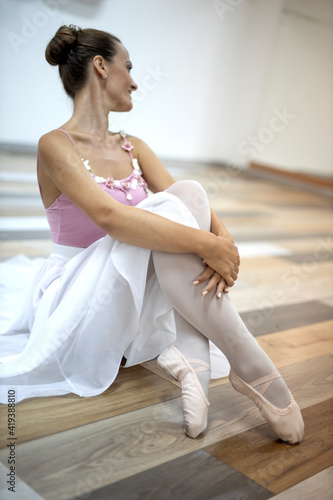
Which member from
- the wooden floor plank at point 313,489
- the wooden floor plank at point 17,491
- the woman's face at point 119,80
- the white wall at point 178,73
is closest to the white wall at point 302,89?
the white wall at point 178,73

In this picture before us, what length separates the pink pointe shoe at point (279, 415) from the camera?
4.39 feet

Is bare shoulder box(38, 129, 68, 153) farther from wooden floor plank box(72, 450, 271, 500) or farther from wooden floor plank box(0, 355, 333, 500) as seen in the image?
wooden floor plank box(72, 450, 271, 500)

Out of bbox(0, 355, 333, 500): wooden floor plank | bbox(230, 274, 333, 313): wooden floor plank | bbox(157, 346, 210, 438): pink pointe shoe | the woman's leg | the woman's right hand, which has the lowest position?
bbox(230, 274, 333, 313): wooden floor plank

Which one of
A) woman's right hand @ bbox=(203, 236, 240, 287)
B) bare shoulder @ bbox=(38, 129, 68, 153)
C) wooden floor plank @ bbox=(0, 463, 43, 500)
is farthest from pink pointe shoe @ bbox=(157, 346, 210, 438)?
bare shoulder @ bbox=(38, 129, 68, 153)

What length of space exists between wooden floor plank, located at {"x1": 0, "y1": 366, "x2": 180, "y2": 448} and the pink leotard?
16.0 inches

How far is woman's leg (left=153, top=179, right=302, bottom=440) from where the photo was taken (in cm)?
135

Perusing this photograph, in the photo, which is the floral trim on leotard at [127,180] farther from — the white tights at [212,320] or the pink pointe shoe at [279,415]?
the pink pointe shoe at [279,415]

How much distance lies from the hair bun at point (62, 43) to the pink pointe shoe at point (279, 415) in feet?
3.35

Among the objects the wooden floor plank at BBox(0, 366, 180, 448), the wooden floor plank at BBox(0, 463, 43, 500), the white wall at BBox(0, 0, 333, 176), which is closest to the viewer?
the wooden floor plank at BBox(0, 463, 43, 500)

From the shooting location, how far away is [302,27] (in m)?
7.37

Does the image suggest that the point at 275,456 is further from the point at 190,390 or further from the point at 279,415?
the point at 190,390

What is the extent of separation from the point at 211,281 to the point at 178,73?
19.4ft

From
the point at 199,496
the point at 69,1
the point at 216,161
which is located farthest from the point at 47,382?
the point at 216,161

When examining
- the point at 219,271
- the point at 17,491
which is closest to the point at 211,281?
the point at 219,271
